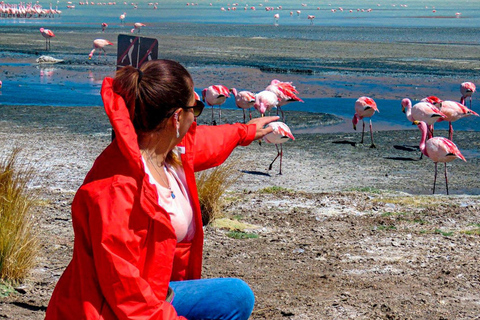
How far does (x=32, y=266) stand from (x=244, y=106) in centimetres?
897

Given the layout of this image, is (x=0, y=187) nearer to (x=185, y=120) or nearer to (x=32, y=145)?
(x=185, y=120)

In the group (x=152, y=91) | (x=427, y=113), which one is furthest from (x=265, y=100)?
→ (x=152, y=91)

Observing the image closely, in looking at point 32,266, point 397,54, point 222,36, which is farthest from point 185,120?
point 222,36

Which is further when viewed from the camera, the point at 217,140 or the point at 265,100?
the point at 265,100

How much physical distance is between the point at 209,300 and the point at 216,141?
2.40ft

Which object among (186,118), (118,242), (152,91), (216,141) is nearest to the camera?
(118,242)

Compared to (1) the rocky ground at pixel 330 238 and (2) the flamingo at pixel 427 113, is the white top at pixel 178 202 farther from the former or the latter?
(2) the flamingo at pixel 427 113

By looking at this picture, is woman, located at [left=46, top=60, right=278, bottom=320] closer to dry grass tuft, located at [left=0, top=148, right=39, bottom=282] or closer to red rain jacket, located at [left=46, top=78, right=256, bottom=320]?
red rain jacket, located at [left=46, top=78, right=256, bottom=320]

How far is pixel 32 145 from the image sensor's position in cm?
1103

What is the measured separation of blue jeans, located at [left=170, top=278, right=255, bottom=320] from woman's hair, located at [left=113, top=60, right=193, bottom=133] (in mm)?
754

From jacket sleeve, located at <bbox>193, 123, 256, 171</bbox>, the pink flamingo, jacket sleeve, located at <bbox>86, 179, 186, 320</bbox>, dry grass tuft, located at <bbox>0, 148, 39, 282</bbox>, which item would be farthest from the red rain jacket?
the pink flamingo

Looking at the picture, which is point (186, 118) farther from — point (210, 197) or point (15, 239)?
point (210, 197)

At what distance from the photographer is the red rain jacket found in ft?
8.14

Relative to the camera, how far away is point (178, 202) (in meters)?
2.90
